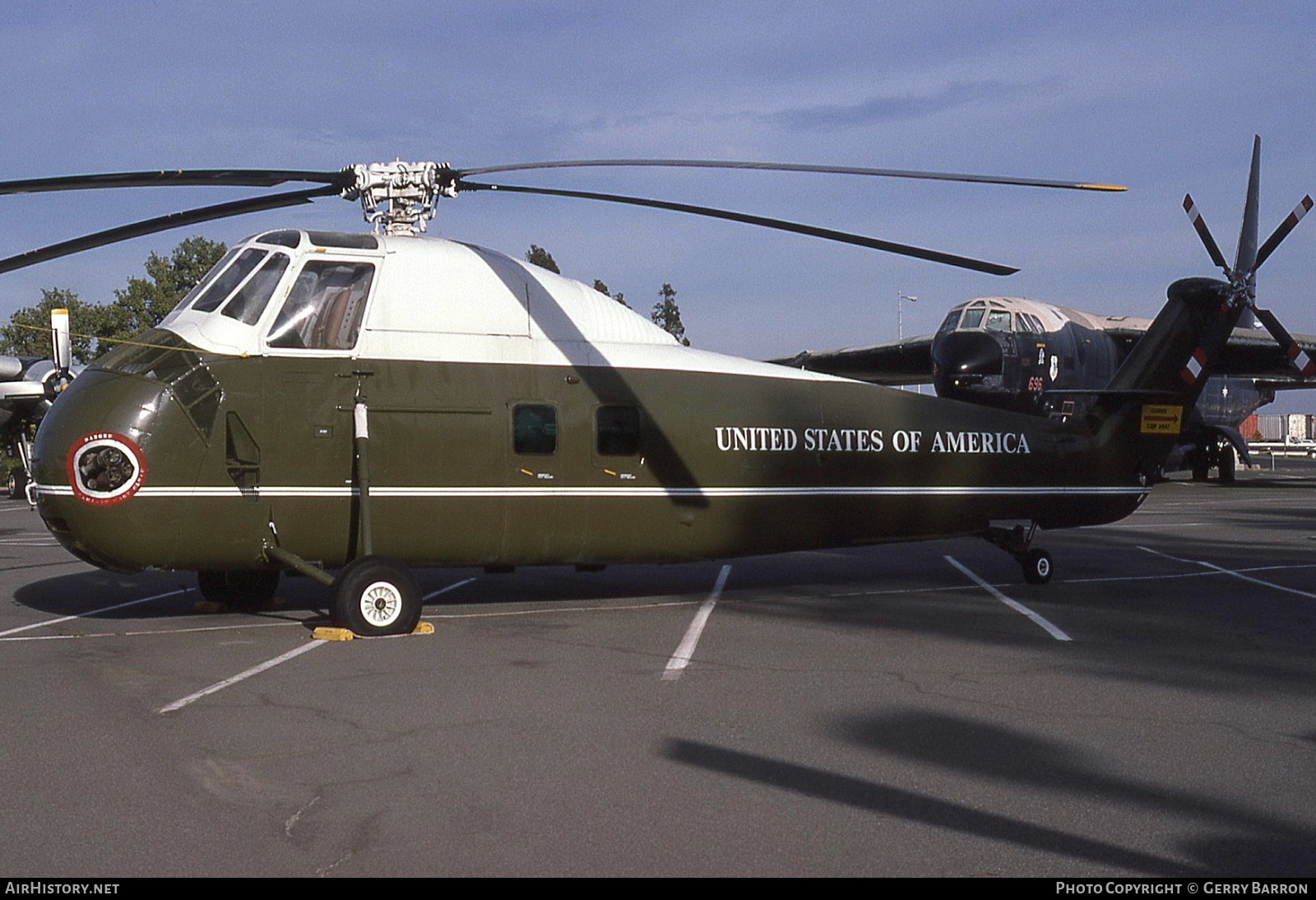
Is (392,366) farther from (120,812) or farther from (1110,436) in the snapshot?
(1110,436)

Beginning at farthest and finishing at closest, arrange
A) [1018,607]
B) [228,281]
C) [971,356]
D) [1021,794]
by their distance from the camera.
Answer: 1. [971,356]
2. [1018,607]
3. [228,281]
4. [1021,794]

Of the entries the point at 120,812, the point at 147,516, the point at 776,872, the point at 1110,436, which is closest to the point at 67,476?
the point at 147,516

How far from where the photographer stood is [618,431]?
1132 cm

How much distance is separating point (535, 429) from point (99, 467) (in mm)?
3777

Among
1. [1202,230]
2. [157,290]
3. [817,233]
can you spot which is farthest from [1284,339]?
[157,290]

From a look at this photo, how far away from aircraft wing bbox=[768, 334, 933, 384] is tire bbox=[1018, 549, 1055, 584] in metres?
17.5

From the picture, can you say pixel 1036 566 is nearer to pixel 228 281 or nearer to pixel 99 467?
pixel 228 281

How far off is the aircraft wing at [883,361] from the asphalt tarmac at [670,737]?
784 inches

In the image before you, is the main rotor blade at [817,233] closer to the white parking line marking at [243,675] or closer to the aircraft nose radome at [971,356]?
the white parking line marking at [243,675]

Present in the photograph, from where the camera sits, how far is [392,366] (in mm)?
10492

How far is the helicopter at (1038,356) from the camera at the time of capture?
24.4 metres

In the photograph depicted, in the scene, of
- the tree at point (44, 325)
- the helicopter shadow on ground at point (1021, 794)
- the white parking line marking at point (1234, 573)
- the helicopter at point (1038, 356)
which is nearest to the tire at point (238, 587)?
the helicopter shadow on ground at point (1021, 794)

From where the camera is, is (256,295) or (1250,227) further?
(1250,227)
